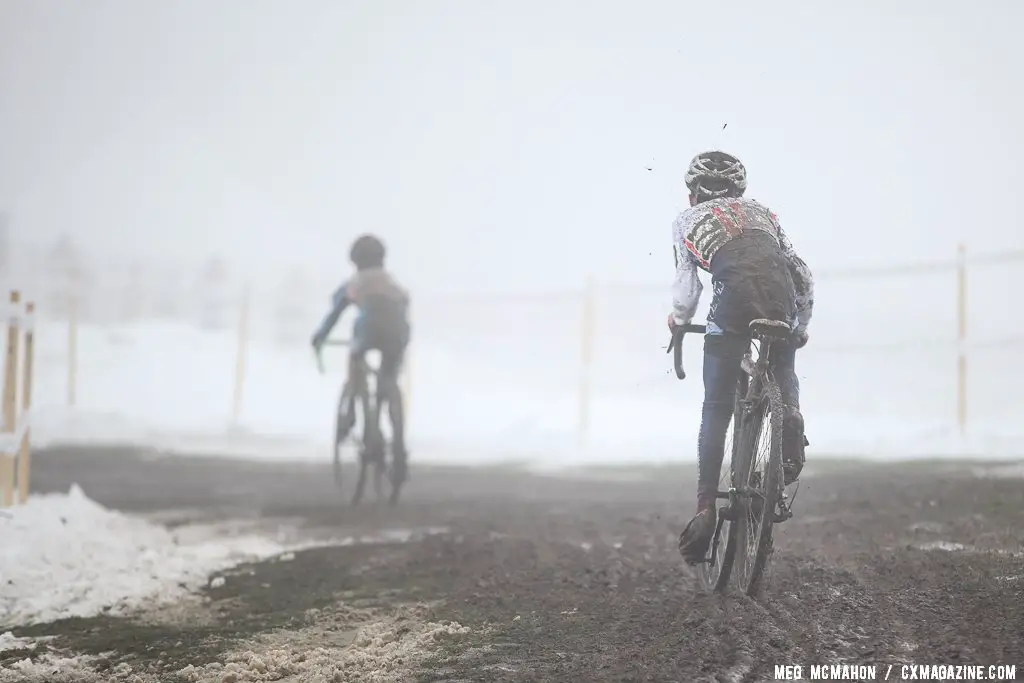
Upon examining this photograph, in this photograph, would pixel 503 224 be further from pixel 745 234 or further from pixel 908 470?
pixel 745 234

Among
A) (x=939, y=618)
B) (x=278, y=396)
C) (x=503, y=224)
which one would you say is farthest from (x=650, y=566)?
(x=503, y=224)

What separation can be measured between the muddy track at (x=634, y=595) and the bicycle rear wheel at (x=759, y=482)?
0.16 m

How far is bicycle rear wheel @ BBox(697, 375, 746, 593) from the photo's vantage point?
411cm

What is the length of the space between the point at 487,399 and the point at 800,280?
80.2ft

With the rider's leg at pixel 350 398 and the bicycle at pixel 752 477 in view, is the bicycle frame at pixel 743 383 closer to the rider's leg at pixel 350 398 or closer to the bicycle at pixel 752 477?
the bicycle at pixel 752 477

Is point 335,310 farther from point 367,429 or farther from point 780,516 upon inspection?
point 780,516

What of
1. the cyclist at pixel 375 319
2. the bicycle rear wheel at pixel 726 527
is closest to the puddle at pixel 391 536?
the cyclist at pixel 375 319

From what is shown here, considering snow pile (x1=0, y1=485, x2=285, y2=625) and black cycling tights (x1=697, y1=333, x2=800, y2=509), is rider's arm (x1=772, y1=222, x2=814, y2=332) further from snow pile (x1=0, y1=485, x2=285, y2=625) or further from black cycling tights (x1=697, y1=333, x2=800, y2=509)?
snow pile (x1=0, y1=485, x2=285, y2=625)

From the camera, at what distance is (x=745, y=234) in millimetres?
3979

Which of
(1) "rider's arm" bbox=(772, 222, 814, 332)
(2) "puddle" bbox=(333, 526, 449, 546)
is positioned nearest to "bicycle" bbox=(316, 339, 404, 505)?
(2) "puddle" bbox=(333, 526, 449, 546)

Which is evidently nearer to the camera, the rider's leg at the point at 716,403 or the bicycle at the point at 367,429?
the rider's leg at the point at 716,403

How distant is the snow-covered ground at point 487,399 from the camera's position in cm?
1424

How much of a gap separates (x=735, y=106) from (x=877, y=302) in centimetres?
2033

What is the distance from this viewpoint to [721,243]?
13.1 feet
